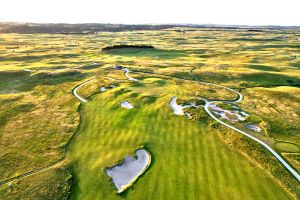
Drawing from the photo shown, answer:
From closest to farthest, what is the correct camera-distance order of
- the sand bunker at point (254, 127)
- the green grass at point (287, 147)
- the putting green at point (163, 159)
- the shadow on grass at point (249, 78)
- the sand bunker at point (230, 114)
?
the putting green at point (163, 159) → the green grass at point (287, 147) → the sand bunker at point (254, 127) → the sand bunker at point (230, 114) → the shadow on grass at point (249, 78)

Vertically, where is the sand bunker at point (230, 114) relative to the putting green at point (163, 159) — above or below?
below

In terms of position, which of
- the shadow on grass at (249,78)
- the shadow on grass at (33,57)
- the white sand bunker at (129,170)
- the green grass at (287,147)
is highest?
the green grass at (287,147)

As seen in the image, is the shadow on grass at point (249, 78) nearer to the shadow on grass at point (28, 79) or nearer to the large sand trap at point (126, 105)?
the large sand trap at point (126, 105)

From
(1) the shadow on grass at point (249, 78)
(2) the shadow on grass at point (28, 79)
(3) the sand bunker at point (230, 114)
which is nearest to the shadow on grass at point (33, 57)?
(2) the shadow on grass at point (28, 79)

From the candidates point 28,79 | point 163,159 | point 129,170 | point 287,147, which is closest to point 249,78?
point 287,147

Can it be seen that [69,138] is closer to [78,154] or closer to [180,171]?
[78,154]

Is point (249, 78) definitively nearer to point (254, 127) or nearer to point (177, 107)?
point (177, 107)
